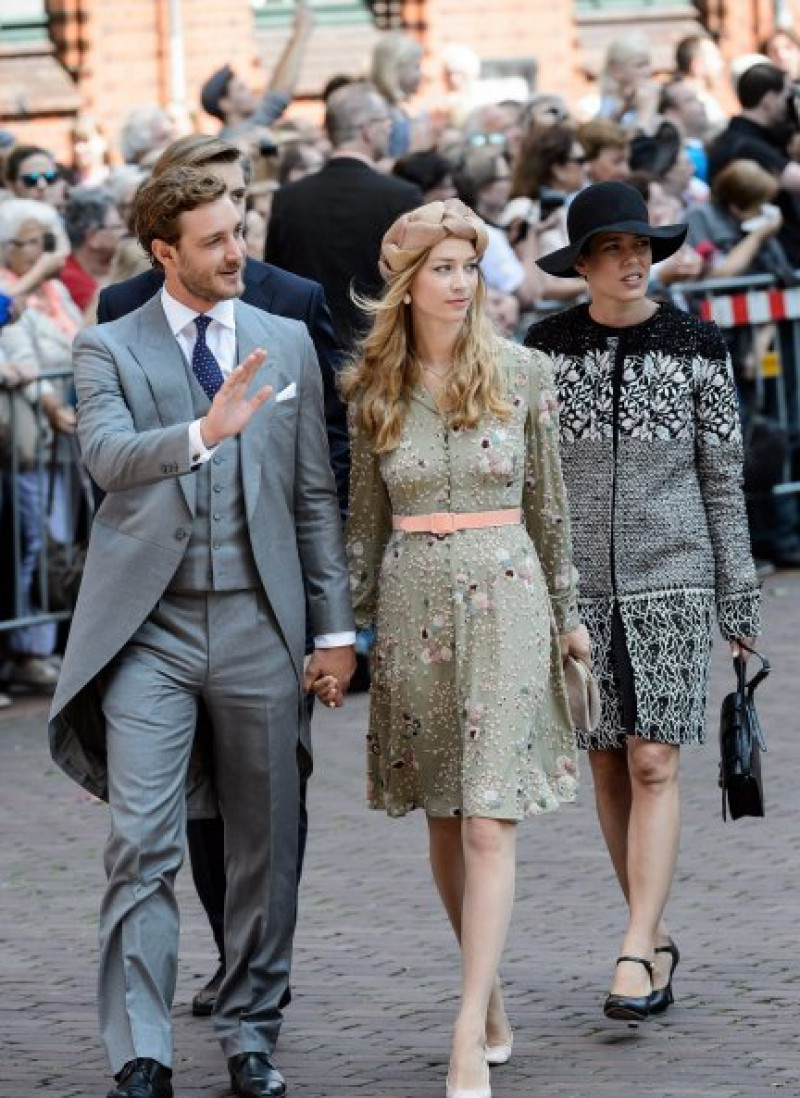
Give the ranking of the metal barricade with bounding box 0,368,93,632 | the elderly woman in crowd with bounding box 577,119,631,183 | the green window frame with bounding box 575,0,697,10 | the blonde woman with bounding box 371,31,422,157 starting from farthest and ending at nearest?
the green window frame with bounding box 575,0,697,10, the blonde woman with bounding box 371,31,422,157, the elderly woman in crowd with bounding box 577,119,631,183, the metal barricade with bounding box 0,368,93,632

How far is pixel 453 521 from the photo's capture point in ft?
20.8

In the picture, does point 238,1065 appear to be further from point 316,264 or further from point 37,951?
point 316,264

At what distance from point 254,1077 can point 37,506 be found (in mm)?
6233

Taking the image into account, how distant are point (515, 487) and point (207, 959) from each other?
1944 millimetres

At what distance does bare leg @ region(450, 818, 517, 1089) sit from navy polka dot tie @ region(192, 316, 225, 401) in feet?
3.61

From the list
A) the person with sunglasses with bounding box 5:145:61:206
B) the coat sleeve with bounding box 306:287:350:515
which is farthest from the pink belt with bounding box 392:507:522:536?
the person with sunglasses with bounding box 5:145:61:206

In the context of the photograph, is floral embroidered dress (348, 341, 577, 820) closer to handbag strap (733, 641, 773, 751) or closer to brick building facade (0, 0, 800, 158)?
handbag strap (733, 641, 773, 751)

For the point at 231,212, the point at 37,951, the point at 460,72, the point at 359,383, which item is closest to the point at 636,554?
the point at 359,383

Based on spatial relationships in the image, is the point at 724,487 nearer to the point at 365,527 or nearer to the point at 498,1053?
the point at 365,527

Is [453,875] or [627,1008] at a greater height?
[453,875]

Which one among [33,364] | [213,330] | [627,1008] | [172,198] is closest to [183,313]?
[213,330]

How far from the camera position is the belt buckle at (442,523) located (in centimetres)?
633

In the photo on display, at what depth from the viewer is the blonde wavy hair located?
20.7 feet

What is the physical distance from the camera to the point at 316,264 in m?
11.1
